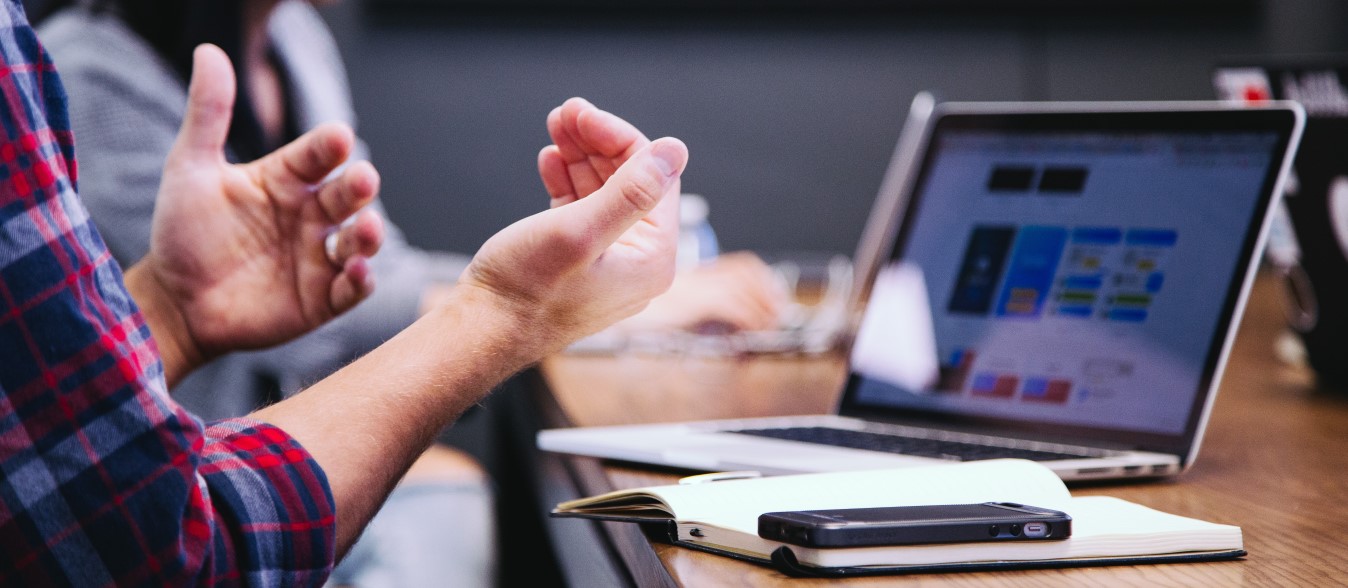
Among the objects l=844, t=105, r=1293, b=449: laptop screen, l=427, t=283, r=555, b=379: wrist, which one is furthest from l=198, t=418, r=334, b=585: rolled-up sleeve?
l=844, t=105, r=1293, b=449: laptop screen

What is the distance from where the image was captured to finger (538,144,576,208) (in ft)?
2.52

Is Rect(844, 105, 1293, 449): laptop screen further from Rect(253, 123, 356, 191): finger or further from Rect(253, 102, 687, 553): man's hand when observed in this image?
Rect(253, 123, 356, 191): finger

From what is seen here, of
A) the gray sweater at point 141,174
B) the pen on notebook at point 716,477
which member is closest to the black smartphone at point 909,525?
the pen on notebook at point 716,477

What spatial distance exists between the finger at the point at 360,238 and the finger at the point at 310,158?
0.16 feet

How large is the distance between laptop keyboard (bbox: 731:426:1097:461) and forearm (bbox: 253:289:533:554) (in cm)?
25

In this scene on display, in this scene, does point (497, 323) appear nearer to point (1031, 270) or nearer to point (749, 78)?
point (1031, 270)

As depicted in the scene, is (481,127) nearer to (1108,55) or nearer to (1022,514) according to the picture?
(1108,55)

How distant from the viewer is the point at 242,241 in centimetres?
96

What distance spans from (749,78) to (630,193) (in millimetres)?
2141

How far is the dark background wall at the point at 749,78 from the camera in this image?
261 cm

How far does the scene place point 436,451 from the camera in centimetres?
206

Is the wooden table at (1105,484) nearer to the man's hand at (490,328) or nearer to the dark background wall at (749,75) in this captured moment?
the man's hand at (490,328)

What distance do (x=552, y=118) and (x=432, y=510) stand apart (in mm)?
1016

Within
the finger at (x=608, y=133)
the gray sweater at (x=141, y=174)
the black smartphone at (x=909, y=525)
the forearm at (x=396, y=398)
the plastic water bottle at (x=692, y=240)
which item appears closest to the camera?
the black smartphone at (x=909, y=525)
